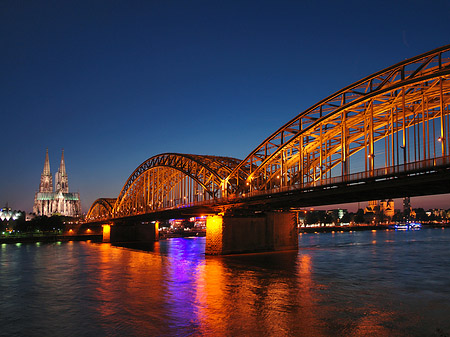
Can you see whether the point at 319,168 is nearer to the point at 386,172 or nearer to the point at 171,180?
the point at 386,172

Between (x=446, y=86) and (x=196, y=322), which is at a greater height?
(x=446, y=86)

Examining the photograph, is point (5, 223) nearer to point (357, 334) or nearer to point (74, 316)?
point (74, 316)

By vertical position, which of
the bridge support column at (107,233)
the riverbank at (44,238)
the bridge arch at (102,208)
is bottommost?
the riverbank at (44,238)

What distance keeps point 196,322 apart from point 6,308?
14120mm

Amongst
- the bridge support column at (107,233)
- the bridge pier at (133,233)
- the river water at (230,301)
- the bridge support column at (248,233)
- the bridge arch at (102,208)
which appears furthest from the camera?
the bridge arch at (102,208)

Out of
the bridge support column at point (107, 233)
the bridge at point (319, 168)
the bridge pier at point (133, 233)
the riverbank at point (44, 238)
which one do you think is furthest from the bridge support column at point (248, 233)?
the riverbank at point (44, 238)

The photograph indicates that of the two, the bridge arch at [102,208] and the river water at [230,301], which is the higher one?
the bridge arch at [102,208]

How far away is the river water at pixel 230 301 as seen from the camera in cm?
2202

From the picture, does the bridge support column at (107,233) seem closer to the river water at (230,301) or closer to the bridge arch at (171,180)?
the bridge arch at (171,180)

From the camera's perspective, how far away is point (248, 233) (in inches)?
2490

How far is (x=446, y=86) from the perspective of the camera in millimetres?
38875

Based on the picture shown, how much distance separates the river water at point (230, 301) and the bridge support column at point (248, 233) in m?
11.8

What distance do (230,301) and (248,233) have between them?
34.9 metres

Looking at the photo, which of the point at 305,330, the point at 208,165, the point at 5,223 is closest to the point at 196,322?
the point at 305,330
